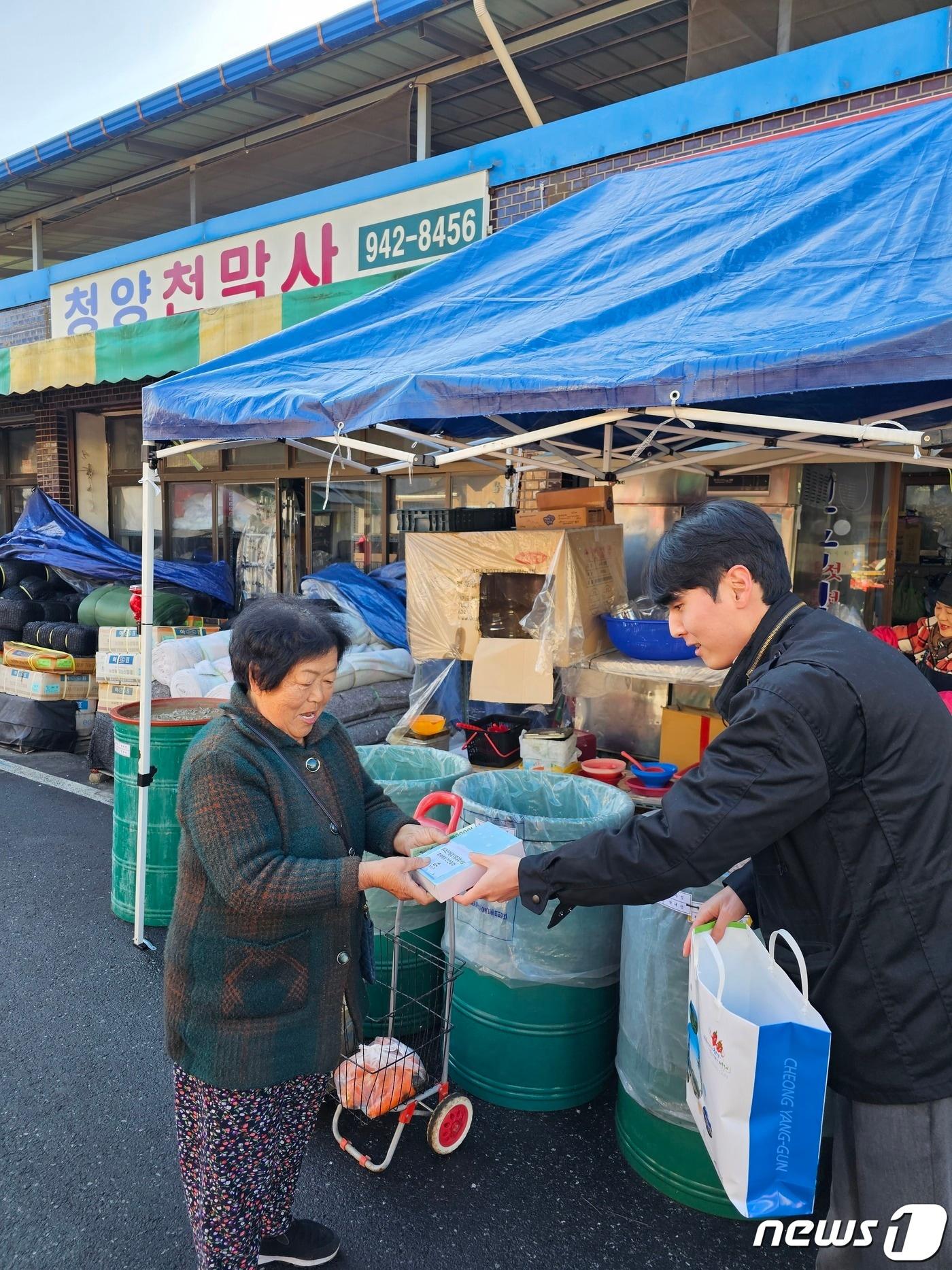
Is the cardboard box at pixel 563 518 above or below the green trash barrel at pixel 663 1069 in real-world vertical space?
above

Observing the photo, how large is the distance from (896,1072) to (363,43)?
8202 mm

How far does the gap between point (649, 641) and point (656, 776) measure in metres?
0.68

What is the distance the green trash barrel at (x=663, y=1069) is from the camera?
2.52 meters

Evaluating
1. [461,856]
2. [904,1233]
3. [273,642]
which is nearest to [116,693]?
[273,642]

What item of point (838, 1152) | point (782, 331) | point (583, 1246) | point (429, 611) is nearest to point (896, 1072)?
point (838, 1152)

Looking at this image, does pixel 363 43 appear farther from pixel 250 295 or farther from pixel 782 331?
pixel 782 331

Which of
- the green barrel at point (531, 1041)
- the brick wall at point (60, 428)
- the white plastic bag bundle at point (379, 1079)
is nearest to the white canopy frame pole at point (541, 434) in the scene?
the green barrel at point (531, 1041)

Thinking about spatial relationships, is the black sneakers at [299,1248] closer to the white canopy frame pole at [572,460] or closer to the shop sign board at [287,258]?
the white canopy frame pole at [572,460]

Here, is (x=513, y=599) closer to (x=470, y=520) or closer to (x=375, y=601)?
(x=470, y=520)

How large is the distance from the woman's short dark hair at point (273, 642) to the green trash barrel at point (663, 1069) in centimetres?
135

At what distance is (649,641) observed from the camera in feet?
13.8

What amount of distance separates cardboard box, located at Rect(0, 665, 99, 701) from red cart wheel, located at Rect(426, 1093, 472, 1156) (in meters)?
6.00

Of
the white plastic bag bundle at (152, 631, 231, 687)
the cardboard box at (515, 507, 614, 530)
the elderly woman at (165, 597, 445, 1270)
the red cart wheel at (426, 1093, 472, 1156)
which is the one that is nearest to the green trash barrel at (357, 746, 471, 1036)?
the red cart wheel at (426, 1093, 472, 1156)

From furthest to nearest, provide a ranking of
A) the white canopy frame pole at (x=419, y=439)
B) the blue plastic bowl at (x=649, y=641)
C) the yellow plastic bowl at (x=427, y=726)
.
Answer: the yellow plastic bowl at (x=427, y=726) → the blue plastic bowl at (x=649, y=641) → the white canopy frame pole at (x=419, y=439)
